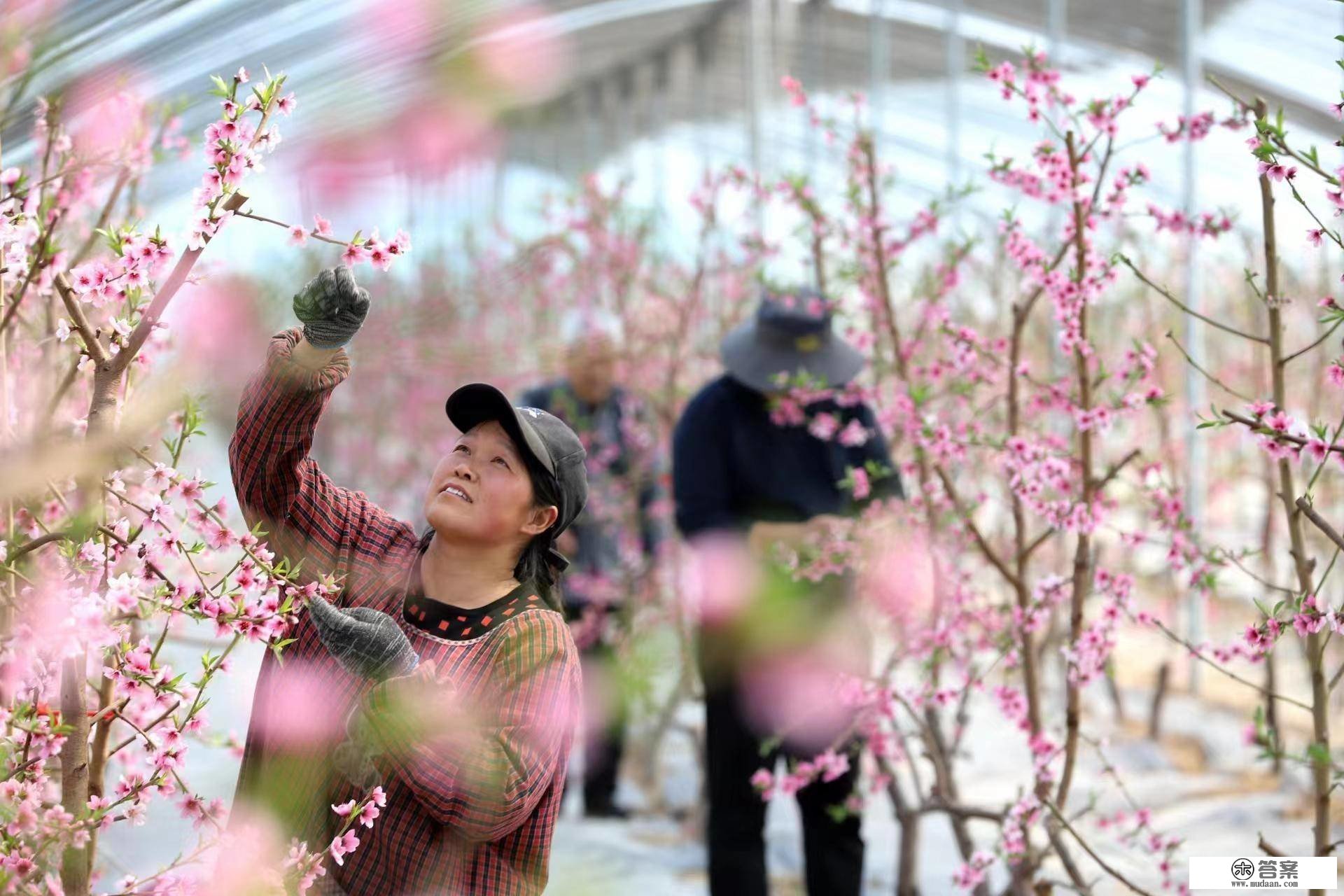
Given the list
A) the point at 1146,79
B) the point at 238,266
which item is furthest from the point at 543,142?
the point at 1146,79

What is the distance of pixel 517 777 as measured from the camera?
4.85 feet

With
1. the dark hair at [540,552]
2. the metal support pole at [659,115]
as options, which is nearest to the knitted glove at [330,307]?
the dark hair at [540,552]

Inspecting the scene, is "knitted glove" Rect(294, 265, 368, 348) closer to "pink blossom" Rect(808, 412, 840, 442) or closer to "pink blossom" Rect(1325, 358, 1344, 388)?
"pink blossom" Rect(1325, 358, 1344, 388)

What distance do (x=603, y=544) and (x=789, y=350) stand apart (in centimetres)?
208

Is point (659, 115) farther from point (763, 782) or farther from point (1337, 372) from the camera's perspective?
point (1337, 372)

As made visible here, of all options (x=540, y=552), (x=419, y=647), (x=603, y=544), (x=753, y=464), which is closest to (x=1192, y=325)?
(x=603, y=544)

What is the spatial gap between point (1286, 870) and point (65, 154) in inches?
95.0

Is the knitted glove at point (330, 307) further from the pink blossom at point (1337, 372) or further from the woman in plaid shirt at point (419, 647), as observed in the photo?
the pink blossom at point (1337, 372)

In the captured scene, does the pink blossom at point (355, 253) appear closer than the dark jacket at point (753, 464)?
Yes

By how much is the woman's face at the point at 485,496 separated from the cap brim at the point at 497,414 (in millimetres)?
19

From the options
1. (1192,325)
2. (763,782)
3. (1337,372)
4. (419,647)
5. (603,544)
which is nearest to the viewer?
(419,647)

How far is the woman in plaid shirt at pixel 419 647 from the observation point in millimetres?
1461

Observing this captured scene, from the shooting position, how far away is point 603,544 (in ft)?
16.8

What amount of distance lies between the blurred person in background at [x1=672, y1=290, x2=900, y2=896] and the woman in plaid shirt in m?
1.32
